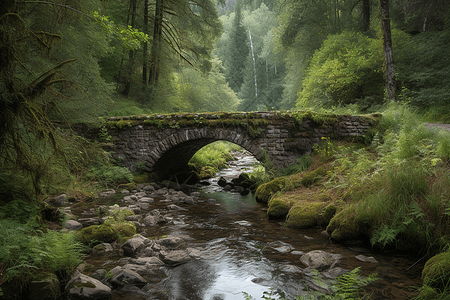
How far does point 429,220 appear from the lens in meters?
3.50

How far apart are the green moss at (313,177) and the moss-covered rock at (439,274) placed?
3.84 meters

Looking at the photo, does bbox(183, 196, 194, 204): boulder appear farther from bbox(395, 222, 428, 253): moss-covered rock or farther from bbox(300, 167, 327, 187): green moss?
bbox(395, 222, 428, 253): moss-covered rock

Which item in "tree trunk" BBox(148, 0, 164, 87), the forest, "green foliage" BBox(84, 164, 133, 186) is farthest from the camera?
"tree trunk" BBox(148, 0, 164, 87)

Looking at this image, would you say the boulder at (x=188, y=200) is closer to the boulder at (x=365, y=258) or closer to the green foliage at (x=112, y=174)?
the green foliage at (x=112, y=174)

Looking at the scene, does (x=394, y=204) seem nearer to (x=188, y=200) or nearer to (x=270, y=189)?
(x=270, y=189)

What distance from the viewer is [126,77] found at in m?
13.9

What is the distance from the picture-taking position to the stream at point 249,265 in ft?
9.77

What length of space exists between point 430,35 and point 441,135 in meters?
9.88

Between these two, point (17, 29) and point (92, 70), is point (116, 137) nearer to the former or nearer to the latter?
point (92, 70)

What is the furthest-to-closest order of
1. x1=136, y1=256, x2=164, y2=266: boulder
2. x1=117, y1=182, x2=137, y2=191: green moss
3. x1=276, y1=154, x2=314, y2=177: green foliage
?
x1=117, y1=182, x2=137, y2=191: green moss → x1=276, y1=154, x2=314, y2=177: green foliage → x1=136, y1=256, x2=164, y2=266: boulder

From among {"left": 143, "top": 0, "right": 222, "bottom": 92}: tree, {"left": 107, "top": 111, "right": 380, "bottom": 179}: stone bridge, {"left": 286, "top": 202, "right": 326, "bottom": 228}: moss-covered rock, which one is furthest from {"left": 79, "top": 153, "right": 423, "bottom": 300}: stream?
{"left": 143, "top": 0, "right": 222, "bottom": 92}: tree

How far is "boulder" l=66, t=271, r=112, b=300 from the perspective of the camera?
2614 mm

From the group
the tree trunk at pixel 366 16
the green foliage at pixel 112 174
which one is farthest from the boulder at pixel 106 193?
the tree trunk at pixel 366 16

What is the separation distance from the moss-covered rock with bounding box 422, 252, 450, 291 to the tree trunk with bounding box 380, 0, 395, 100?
890cm
